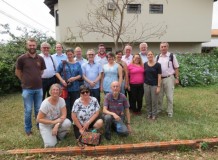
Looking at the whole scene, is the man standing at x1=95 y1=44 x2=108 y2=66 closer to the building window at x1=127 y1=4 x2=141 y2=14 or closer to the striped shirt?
the striped shirt

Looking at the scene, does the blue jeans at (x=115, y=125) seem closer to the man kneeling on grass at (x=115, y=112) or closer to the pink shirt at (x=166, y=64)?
the man kneeling on grass at (x=115, y=112)

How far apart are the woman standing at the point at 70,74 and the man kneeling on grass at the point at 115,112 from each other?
2.88 feet

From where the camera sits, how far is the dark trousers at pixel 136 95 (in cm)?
700

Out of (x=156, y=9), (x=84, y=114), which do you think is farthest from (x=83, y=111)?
(x=156, y=9)

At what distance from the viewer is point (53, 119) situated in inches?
214

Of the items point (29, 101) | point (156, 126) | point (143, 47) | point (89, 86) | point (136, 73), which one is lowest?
point (156, 126)

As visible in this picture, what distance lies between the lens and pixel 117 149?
5117mm

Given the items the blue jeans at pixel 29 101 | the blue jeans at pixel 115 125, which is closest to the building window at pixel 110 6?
the blue jeans at pixel 29 101

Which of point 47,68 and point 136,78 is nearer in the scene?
point 47,68

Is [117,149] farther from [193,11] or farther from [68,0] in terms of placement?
[193,11]

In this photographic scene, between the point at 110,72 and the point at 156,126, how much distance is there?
5.22 ft

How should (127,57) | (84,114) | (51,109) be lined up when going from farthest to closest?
1. (127,57)
2. (84,114)
3. (51,109)

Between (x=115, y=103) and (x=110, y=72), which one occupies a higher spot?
(x=110, y=72)

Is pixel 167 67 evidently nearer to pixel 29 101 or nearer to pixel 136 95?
pixel 136 95
